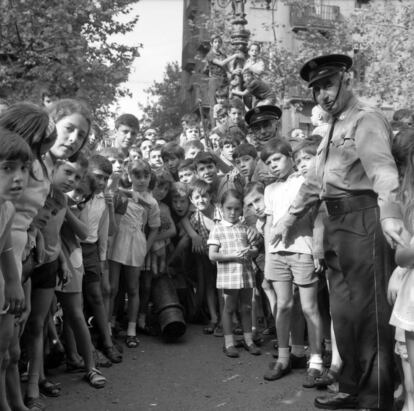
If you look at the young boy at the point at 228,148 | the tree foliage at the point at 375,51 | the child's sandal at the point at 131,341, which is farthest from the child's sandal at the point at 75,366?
the tree foliage at the point at 375,51

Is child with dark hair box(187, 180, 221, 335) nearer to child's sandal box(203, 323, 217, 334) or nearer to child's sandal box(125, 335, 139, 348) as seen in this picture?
child's sandal box(203, 323, 217, 334)

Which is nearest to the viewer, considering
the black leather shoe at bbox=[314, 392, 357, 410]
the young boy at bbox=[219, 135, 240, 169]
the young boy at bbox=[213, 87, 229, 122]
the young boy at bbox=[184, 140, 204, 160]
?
the black leather shoe at bbox=[314, 392, 357, 410]

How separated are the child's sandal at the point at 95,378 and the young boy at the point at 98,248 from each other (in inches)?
25.2

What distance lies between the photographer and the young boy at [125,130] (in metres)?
7.97

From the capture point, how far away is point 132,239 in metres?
6.64

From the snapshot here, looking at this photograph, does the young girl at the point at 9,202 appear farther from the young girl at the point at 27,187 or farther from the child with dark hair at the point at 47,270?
the child with dark hair at the point at 47,270

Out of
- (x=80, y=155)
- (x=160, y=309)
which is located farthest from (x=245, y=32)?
(x=80, y=155)

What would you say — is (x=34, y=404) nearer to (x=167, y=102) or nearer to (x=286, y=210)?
(x=286, y=210)

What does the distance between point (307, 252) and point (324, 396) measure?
1.26m

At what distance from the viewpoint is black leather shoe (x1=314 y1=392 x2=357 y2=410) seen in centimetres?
471

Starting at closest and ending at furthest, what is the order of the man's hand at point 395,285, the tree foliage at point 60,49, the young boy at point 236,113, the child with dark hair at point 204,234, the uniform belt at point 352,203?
the man's hand at point 395,285 → the uniform belt at point 352,203 → the child with dark hair at point 204,234 → the young boy at point 236,113 → the tree foliage at point 60,49

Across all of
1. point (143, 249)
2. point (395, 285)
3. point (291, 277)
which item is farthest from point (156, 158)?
point (395, 285)

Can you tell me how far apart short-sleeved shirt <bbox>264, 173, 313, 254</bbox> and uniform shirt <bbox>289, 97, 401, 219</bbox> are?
685 mm

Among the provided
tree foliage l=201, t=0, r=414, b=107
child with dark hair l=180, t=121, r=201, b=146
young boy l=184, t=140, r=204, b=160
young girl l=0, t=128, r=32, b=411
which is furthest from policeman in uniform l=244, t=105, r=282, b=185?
tree foliage l=201, t=0, r=414, b=107
